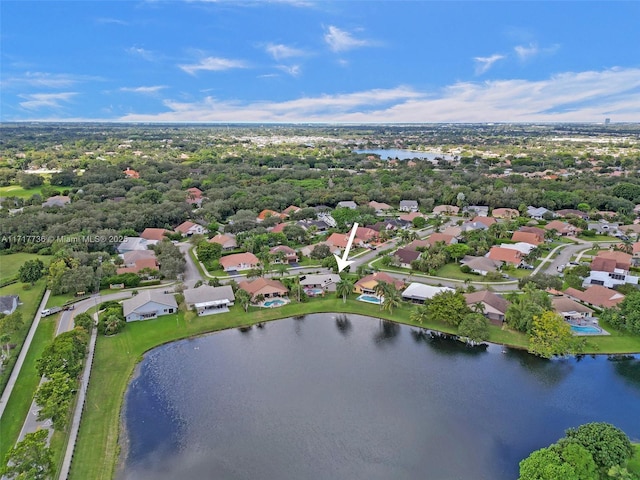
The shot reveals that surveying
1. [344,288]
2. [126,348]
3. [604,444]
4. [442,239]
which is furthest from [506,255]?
[126,348]

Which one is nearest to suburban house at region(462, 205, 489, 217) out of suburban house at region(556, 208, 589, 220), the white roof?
suburban house at region(556, 208, 589, 220)

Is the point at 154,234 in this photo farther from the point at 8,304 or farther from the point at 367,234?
the point at 367,234

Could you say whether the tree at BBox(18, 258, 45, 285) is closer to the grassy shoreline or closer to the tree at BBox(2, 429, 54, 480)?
the grassy shoreline

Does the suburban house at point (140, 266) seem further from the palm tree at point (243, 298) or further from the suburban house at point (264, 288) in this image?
the suburban house at point (264, 288)

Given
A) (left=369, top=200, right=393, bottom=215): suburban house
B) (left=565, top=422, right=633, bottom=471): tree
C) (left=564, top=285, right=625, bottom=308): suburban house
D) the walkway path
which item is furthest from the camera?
(left=369, top=200, right=393, bottom=215): suburban house

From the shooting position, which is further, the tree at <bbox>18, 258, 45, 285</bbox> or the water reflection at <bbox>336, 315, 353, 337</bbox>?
the tree at <bbox>18, 258, 45, 285</bbox>

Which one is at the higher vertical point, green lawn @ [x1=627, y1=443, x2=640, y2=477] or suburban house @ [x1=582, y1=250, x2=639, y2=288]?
suburban house @ [x1=582, y1=250, x2=639, y2=288]

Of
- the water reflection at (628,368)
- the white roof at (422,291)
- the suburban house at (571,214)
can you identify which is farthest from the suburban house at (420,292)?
the suburban house at (571,214)
